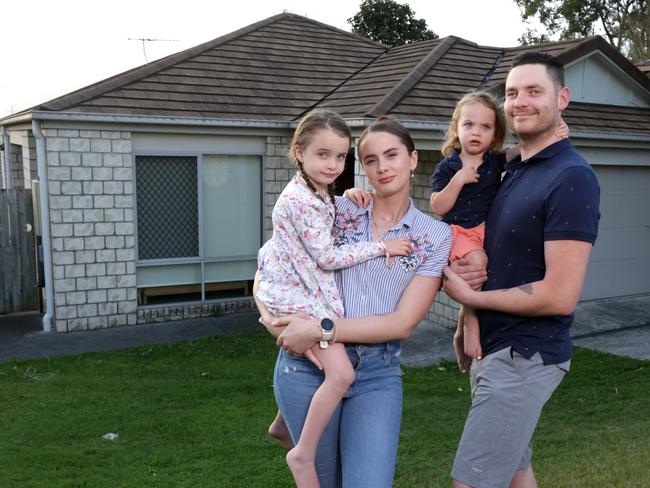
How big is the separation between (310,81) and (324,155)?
30.1 feet

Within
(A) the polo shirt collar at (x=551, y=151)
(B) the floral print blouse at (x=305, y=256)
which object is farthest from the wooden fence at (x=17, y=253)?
(A) the polo shirt collar at (x=551, y=151)

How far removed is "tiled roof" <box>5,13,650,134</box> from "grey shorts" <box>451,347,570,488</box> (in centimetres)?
655

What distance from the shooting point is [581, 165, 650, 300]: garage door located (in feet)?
34.8

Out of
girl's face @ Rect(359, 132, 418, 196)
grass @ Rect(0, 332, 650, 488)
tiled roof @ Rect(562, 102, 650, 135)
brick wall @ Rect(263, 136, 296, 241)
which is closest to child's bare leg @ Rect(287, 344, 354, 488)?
girl's face @ Rect(359, 132, 418, 196)

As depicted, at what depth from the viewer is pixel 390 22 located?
3166 cm

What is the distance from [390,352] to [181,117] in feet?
25.1

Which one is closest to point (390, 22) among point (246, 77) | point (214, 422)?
point (246, 77)

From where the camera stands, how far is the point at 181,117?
9547mm

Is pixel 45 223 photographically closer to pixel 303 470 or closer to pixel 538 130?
pixel 303 470

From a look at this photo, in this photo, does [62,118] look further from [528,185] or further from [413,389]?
[528,185]

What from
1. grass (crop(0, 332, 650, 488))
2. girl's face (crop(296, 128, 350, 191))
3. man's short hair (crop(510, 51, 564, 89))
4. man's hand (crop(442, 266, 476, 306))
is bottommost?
grass (crop(0, 332, 650, 488))

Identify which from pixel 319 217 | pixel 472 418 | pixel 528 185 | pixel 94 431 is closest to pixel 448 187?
pixel 528 185

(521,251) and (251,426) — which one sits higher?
(521,251)

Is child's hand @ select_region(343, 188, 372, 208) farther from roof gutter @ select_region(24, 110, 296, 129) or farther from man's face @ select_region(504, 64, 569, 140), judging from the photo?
roof gutter @ select_region(24, 110, 296, 129)
